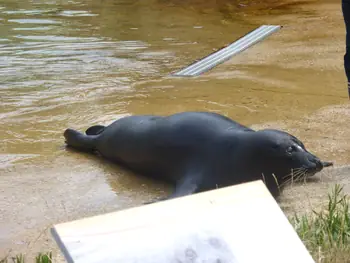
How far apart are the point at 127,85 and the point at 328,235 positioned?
4.19 metres

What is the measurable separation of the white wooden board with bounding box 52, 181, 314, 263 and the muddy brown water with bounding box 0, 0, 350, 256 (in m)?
1.57

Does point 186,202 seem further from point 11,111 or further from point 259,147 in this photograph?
point 11,111

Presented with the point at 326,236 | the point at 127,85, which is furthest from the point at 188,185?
the point at 127,85

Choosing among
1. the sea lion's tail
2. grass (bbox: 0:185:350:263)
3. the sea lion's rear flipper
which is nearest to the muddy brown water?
the sea lion's tail

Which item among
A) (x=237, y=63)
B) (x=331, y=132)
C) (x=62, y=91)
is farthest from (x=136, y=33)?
(x=331, y=132)

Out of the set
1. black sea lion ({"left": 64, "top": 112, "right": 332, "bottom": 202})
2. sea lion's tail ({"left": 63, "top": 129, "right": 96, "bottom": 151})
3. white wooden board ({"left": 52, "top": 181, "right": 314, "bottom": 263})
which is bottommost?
sea lion's tail ({"left": 63, "top": 129, "right": 96, "bottom": 151})

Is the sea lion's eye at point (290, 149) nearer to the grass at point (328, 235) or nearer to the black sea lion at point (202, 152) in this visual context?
the black sea lion at point (202, 152)

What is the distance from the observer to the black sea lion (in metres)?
4.16

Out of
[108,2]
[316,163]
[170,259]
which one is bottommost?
[108,2]

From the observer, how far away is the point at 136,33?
952 centimetres

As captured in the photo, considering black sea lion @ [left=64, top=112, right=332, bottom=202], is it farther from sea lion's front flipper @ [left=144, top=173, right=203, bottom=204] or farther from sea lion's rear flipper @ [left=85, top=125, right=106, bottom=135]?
sea lion's rear flipper @ [left=85, top=125, right=106, bottom=135]

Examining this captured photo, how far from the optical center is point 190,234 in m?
2.20

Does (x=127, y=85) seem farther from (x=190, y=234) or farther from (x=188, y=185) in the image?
(x=190, y=234)

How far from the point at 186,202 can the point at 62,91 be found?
4704 millimetres
